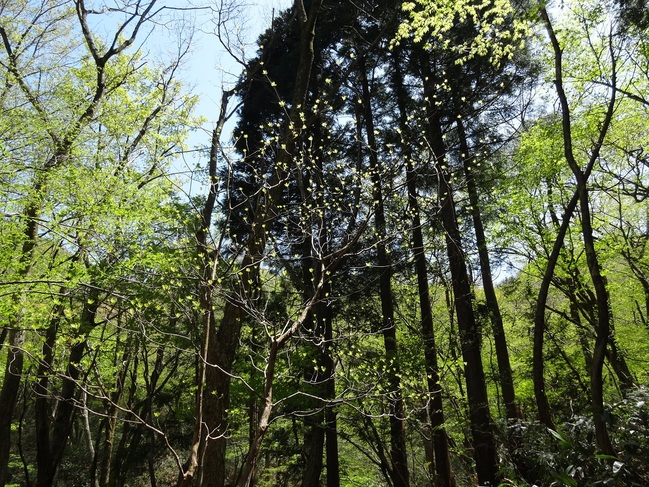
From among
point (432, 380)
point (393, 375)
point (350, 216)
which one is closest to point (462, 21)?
point (350, 216)

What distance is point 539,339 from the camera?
458 centimetres

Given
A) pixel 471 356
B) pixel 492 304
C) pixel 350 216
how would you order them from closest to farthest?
pixel 350 216, pixel 471 356, pixel 492 304

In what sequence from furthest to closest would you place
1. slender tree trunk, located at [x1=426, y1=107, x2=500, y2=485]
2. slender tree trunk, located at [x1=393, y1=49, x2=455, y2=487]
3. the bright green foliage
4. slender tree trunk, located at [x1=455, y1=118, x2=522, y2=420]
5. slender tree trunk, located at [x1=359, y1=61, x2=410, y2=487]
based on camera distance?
1. slender tree trunk, located at [x1=455, y1=118, x2=522, y2=420]
2. slender tree trunk, located at [x1=393, y1=49, x2=455, y2=487]
3. slender tree trunk, located at [x1=426, y1=107, x2=500, y2=485]
4. slender tree trunk, located at [x1=359, y1=61, x2=410, y2=487]
5. the bright green foliage

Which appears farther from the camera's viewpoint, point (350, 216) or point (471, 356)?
point (471, 356)

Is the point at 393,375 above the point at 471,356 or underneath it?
Result: underneath

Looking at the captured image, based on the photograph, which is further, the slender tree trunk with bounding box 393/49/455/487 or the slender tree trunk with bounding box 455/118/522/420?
the slender tree trunk with bounding box 455/118/522/420

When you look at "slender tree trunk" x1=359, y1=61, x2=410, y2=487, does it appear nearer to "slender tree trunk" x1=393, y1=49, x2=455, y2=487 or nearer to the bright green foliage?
→ "slender tree trunk" x1=393, y1=49, x2=455, y2=487

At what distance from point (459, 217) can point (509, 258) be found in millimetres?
1727

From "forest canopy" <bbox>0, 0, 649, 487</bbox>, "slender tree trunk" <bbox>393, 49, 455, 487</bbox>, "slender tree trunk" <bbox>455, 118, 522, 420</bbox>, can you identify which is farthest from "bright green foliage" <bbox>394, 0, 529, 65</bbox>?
"slender tree trunk" <bbox>455, 118, 522, 420</bbox>

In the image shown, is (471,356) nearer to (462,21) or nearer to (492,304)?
(492,304)

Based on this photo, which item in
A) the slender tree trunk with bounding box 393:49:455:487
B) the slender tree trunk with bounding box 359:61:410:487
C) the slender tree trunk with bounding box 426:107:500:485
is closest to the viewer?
the slender tree trunk with bounding box 359:61:410:487

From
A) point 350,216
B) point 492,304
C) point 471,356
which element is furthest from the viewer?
point 492,304

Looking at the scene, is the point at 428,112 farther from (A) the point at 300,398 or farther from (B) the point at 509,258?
(A) the point at 300,398

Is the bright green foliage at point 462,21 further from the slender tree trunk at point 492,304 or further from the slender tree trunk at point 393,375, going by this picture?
the slender tree trunk at point 492,304
